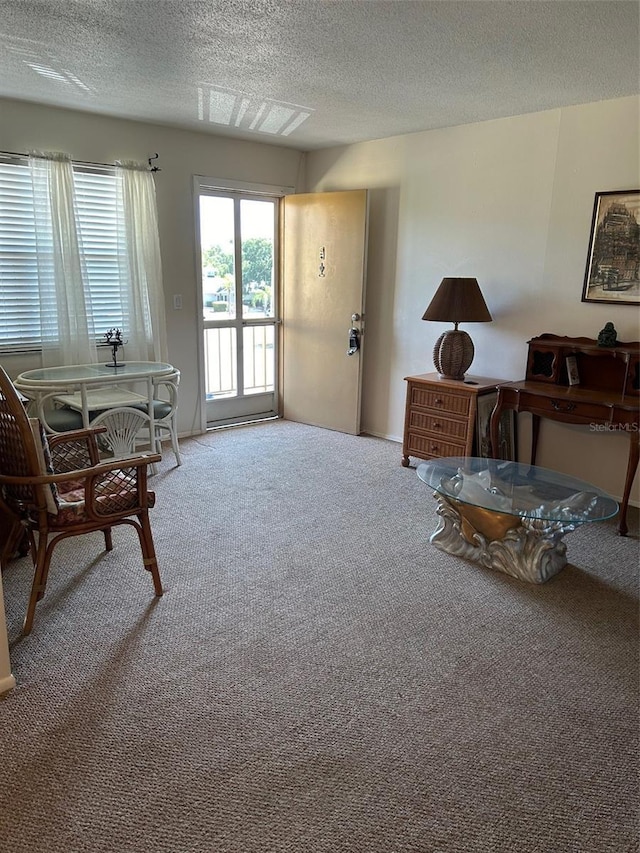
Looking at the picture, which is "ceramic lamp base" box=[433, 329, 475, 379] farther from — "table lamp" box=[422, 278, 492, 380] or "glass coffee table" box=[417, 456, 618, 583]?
"glass coffee table" box=[417, 456, 618, 583]

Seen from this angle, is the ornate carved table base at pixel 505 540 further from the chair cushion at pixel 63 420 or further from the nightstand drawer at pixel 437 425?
the chair cushion at pixel 63 420

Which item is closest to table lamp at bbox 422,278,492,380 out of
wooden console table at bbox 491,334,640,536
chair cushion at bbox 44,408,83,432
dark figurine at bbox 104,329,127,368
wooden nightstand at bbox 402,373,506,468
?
wooden nightstand at bbox 402,373,506,468

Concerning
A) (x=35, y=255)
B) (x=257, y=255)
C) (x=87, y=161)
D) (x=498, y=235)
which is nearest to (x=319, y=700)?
(x=498, y=235)

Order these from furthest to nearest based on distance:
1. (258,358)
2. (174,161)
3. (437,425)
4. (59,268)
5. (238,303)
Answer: (258,358)
(238,303)
(174,161)
(437,425)
(59,268)

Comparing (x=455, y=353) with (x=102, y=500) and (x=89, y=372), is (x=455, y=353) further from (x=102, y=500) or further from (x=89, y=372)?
(x=102, y=500)

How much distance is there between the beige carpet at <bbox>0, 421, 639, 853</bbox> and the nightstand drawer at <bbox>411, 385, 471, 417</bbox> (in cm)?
105

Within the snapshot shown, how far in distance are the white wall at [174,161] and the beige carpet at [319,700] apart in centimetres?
203

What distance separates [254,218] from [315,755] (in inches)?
177

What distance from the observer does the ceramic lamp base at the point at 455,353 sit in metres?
4.05

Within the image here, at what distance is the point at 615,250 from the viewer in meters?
3.49

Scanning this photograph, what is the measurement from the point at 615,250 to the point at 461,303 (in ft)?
3.12

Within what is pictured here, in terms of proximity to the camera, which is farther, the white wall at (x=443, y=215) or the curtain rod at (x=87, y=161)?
the curtain rod at (x=87, y=161)

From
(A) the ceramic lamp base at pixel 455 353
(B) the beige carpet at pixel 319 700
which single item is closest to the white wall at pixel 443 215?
(A) the ceramic lamp base at pixel 455 353

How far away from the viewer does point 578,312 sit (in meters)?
3.72
